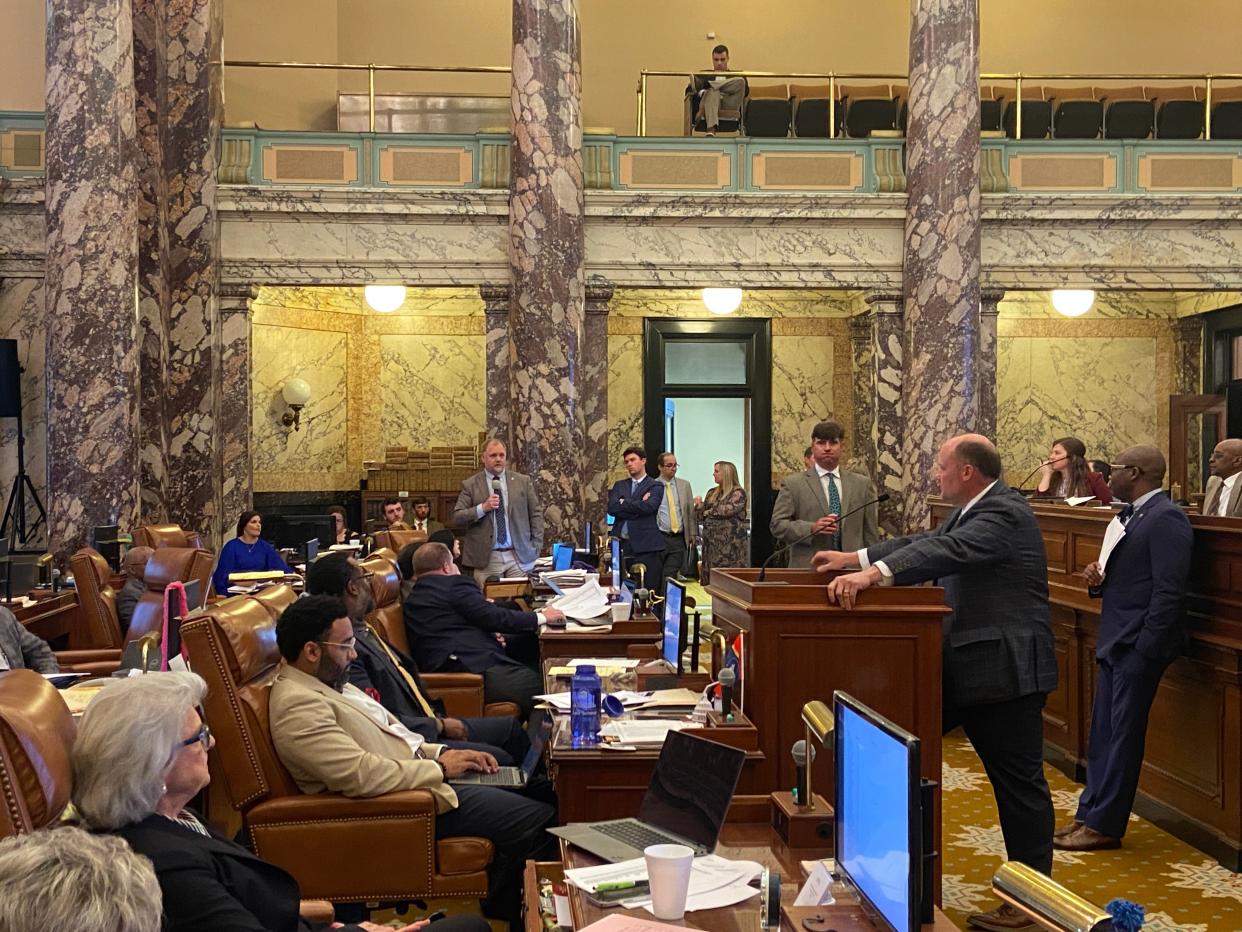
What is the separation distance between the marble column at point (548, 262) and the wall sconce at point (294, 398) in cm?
410

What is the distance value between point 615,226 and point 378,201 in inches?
92.1

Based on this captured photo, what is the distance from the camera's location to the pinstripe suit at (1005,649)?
4.20 metres

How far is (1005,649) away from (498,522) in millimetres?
5887

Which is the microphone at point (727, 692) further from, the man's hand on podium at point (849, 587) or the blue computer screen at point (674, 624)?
the blue computer screen at point (674, 624)

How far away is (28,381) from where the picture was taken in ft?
43.0

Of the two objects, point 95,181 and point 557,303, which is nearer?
point 95,181

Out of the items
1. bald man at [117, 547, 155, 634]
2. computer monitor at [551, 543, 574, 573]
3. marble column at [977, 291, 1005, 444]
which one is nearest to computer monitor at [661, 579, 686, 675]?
bald man at [117, 547, 155, 634]

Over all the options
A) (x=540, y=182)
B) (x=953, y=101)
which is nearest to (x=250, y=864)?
(x=540, y=182)

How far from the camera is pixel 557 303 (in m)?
12.6

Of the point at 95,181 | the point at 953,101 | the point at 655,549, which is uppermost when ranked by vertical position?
the point at 953,101

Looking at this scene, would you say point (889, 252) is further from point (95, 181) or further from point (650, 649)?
point (650, 649)

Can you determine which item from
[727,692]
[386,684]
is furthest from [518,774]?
[727,692]

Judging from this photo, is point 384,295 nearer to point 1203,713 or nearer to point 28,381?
point 28,381

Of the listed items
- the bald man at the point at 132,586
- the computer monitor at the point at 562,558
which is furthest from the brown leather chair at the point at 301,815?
the computer monitor at the point at 562,558
